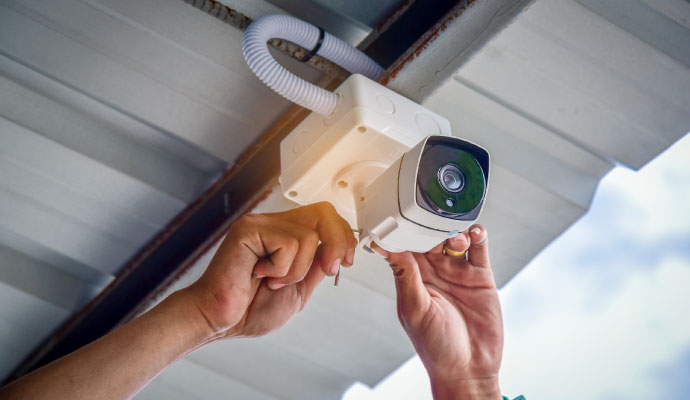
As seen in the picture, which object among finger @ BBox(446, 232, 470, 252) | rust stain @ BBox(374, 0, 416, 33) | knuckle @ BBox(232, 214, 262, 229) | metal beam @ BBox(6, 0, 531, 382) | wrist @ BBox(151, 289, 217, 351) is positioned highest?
rust stain @ BBox(374, 0, 416, 33)

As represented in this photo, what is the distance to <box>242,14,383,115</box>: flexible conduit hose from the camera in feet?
3.59

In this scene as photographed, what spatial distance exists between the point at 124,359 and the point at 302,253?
328 millimetres

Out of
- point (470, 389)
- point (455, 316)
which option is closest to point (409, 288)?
point (455, 316)

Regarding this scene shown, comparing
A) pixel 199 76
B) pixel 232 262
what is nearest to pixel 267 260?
pixel 232 262

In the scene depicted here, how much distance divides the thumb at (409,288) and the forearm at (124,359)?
36 centimetres

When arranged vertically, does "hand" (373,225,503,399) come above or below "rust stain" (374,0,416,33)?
below

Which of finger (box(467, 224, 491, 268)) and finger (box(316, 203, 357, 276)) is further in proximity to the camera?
finger (box(467, 224, 491, 268))

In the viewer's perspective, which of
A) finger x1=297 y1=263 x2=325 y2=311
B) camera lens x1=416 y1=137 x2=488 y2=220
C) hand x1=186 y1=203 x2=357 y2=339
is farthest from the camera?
finger x1=297 y1=263 x2=325 y2=311

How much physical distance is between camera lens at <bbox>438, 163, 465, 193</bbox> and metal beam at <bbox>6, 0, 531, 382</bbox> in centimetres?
28

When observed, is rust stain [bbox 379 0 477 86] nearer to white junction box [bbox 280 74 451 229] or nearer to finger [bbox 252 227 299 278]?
white junction box [bbox 280 74 451 229]

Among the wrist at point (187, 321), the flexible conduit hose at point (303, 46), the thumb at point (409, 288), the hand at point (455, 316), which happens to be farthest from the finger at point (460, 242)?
the wrist at point (187, 321)

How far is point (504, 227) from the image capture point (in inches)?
61.0

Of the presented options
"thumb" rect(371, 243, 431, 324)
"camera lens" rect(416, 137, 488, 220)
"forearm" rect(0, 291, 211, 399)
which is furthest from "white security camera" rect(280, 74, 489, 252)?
"forearm" rect(0, 291, 211, 399)

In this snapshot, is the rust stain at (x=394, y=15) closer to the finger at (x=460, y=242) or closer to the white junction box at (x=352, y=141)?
the white junction box at (x=352, y=141)
